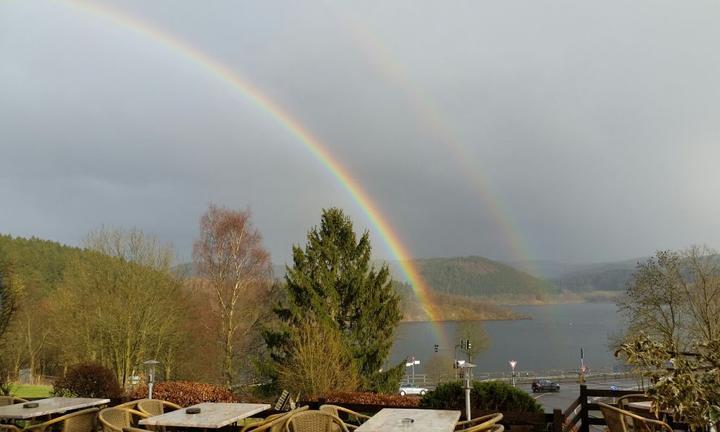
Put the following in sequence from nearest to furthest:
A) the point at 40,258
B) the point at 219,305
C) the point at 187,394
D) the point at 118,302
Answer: the point at 187,394 < the point at 118,302 < the point at 219,305 < the point at 40,258

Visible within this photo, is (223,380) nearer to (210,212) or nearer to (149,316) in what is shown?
(149,316)

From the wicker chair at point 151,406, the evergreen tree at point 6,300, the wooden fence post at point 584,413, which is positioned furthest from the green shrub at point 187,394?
the wooden fence post at point 584,413

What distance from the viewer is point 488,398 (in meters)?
8.34

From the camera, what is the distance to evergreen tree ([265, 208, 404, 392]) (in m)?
24.4

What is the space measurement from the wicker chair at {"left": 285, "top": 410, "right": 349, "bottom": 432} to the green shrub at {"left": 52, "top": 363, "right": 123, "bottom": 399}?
31.3 ft

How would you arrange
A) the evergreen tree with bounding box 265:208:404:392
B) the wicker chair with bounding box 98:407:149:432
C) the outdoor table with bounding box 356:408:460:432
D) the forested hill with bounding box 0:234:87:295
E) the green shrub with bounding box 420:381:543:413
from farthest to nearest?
the forested hill with bounding box 0:234:87:295 → the evergreen tree with bounding box 265:208:404:392 → the green shrub with bounding box 420:381:543:413 → the wicker chair with bounding box 98:407:149:432 → the outdoor table with bounding box 356:408:460:432

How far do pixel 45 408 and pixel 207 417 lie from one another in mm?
2355

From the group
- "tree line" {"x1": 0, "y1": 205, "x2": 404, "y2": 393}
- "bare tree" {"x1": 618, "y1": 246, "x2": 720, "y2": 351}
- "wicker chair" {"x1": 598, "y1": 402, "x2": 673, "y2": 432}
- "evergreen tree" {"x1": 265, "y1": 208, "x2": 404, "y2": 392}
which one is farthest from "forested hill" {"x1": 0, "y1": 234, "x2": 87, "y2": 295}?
"wicker chair" {"x1": 598, "y1": 402, "x2": 673, "y2": 432}

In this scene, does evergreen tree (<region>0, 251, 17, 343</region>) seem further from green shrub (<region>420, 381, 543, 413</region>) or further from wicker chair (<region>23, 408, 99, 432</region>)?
green shrub (<region>420, 381, 543, 413</region>)

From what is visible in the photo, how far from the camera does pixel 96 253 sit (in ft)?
80.8

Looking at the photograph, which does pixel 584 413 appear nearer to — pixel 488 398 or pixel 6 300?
pixel 488 398

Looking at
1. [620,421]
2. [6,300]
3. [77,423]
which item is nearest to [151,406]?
[77,423]

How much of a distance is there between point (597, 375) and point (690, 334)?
33.0 meters

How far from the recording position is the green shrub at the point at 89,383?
13438 mm
